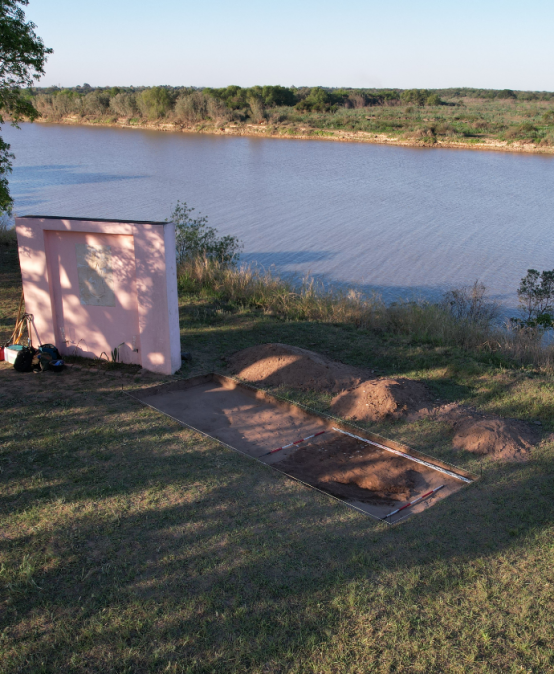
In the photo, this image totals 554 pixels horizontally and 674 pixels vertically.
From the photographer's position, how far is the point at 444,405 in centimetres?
741

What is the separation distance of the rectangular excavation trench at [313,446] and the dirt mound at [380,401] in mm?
351

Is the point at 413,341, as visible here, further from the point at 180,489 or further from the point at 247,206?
the point at 247,206

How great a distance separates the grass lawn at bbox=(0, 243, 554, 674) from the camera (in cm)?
357

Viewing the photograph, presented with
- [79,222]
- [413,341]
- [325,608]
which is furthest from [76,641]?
[413,341]

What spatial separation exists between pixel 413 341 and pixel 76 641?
776cm

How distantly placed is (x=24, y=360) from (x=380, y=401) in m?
5.17

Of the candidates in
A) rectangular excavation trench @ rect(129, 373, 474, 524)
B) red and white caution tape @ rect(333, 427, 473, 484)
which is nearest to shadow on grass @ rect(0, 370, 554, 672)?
red and white caution tape @ rect(333, 427, 473, 484)

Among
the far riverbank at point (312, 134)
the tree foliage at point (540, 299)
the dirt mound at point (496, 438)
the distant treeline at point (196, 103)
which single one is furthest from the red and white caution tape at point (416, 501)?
the distant treeline at point (196, 103)

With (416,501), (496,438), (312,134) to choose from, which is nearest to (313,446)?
(416,501)

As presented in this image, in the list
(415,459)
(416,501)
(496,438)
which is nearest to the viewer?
(416,501)

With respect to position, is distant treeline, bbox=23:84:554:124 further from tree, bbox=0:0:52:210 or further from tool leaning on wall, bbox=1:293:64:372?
tool leaning on wall, bbox=1:293:64:372

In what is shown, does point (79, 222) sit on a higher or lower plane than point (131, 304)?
higher

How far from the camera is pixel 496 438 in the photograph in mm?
6383

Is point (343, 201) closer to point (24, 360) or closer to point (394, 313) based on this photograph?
point (394, 313)
